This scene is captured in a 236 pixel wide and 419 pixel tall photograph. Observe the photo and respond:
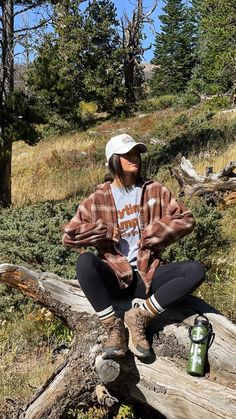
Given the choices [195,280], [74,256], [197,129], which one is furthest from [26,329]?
[197,129]

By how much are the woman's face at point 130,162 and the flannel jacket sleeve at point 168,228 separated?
1.10 ft

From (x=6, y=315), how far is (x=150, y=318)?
6.33 ft

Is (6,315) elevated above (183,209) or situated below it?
below

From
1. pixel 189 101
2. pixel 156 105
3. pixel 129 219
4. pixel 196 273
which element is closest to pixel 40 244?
pixel 129 219

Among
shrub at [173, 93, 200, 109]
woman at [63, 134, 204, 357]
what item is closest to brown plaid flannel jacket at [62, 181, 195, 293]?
woman at [63, 134, 204, 357]

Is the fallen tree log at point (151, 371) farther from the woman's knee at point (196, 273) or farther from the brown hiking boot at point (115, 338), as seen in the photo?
the woman's knee at point (196, 273)

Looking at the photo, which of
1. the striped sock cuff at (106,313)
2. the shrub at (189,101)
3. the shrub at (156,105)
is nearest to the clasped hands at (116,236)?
the striped sock cuff at (106,313)

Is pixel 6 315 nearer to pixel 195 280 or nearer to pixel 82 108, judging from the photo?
pixel 195 280

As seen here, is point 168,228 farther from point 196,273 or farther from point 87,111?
point 87,111

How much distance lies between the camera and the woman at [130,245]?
10.5ft

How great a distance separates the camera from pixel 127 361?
3236 mm

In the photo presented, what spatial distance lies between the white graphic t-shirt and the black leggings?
0.19 m

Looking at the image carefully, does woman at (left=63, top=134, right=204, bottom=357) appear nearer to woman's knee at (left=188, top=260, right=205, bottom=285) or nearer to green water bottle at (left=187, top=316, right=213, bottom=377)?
woman's knee at (left=188, top=260, right=205, bottom=285)

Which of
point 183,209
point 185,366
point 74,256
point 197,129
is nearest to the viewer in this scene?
point 185,366
